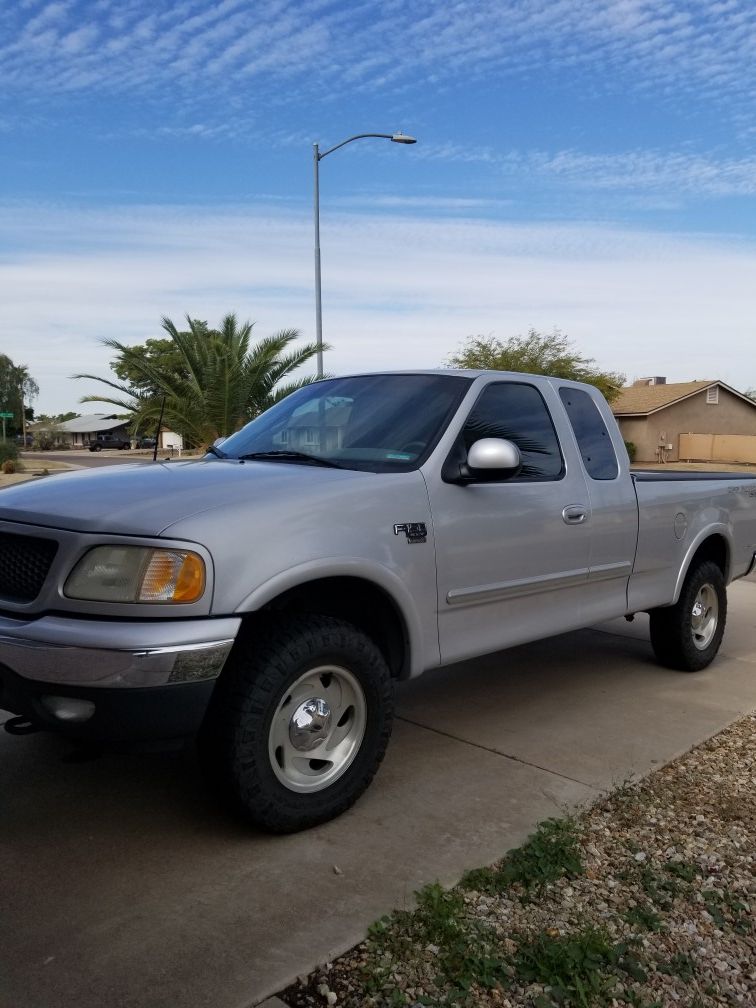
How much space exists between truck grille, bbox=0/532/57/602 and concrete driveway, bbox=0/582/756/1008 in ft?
3.25

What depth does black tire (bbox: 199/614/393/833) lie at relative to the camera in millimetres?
3188

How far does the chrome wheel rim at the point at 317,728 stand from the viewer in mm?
3381

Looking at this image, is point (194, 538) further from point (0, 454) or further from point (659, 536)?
point (0, 454)

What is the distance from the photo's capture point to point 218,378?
1864 cm

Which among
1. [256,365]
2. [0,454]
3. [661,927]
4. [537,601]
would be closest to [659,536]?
[537,601]

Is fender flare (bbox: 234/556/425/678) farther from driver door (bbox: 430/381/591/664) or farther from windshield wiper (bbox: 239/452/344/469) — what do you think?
windshield wiper (bbox: 239/452/344/469)

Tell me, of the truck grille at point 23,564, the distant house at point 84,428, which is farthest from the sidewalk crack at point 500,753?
the distant house at point 84,428

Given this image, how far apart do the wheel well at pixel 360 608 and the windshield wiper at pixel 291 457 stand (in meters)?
0.60

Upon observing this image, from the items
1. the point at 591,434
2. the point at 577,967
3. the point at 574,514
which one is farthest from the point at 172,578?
the point at 591,434

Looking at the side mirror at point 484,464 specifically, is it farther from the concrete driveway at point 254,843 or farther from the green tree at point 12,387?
the green tree at point 12,387

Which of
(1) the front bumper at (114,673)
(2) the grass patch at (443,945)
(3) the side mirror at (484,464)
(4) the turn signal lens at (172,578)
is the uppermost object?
(3) the side mirror at (484,464)

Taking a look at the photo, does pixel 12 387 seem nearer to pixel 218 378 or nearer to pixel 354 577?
pixel 218 378

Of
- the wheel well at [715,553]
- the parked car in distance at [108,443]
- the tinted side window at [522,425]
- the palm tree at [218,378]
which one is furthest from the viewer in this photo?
the parked car in distance at [108,443]

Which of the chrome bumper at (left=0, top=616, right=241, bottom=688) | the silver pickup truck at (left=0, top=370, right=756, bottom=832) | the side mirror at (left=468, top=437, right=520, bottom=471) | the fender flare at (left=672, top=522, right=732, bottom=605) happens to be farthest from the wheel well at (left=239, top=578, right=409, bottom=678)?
the fender flare at (left=672, top=522, right=732, bottom=605)
